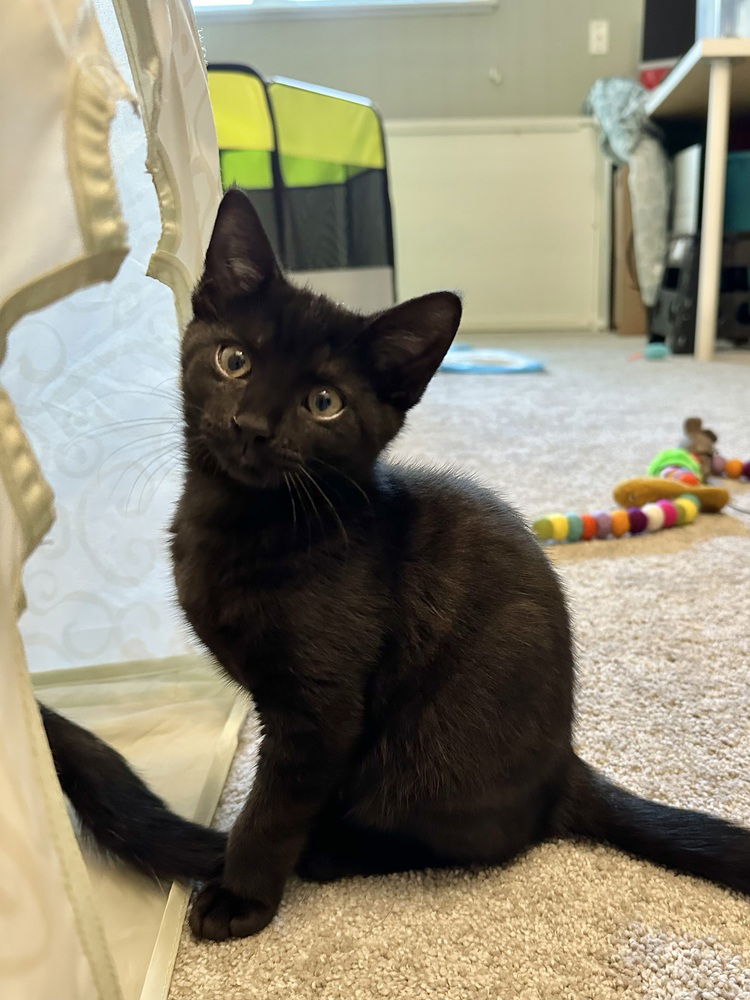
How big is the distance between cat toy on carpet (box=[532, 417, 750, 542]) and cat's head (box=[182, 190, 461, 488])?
64 cm

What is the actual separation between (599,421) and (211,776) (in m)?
1.67

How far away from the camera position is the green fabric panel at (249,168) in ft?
7.22

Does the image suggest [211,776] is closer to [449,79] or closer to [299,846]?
[299,846]

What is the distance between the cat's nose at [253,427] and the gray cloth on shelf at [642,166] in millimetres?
3464

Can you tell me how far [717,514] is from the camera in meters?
1.50

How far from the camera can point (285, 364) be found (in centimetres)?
66

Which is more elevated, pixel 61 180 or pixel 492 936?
pixel 61 180

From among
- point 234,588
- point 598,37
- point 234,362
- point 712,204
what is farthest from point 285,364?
point 598,37

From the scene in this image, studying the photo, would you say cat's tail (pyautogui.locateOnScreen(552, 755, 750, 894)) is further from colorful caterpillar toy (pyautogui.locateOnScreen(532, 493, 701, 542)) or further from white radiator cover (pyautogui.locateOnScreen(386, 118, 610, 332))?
white radiator cover (pyautogui.locateOnScreen(386, 118, 610, 332))

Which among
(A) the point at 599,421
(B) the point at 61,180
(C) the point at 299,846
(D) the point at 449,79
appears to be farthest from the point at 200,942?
(D) the point at 449,79

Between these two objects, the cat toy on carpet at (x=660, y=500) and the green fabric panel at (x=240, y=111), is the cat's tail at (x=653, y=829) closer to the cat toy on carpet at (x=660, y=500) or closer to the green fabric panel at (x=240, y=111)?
the cat toy on carpet at (x=660, y=500)

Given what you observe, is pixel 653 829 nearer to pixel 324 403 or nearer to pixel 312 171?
pixel 324 403

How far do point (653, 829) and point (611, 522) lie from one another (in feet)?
2.50

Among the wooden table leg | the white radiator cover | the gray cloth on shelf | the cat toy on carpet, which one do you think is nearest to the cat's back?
the cat toy on carpet
